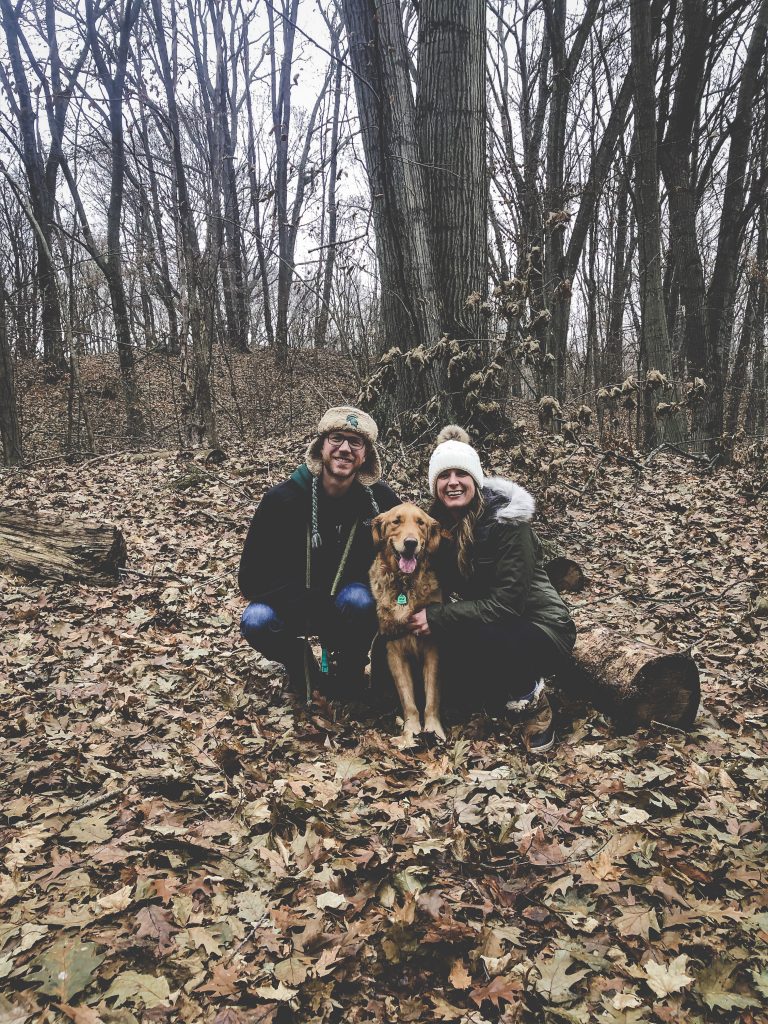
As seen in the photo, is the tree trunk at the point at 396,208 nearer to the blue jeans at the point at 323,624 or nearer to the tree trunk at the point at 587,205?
the blue jeans at the point at 323,624

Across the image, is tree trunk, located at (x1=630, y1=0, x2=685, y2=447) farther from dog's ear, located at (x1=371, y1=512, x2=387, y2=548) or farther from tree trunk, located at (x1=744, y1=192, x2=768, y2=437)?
dog's ear, located at (x1=371, y1=512, x2=387, y2=548)

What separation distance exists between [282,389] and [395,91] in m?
7.19

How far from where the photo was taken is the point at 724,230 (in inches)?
443

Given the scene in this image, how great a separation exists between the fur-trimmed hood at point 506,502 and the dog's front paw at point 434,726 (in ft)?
4.01

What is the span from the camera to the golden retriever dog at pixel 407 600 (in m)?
3.64

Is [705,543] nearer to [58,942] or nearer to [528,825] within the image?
[528,825]

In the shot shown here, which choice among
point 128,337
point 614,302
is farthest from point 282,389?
point 614,302

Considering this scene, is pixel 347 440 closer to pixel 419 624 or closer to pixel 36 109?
pixel 419 624

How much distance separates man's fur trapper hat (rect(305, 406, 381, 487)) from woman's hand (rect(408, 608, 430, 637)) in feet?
3.03

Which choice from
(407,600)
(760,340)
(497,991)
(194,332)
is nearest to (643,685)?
(407,600)

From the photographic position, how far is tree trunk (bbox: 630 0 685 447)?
859 cm

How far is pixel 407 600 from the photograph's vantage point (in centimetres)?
371

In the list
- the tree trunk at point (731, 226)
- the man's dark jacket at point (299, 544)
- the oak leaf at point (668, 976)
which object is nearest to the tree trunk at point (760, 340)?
the tree trunk at point (731, 226)

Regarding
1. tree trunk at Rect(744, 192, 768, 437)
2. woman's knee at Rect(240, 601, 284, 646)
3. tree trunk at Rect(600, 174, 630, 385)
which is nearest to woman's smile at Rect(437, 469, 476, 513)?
woman's knee at Rect(240, 601, 284, 646)
